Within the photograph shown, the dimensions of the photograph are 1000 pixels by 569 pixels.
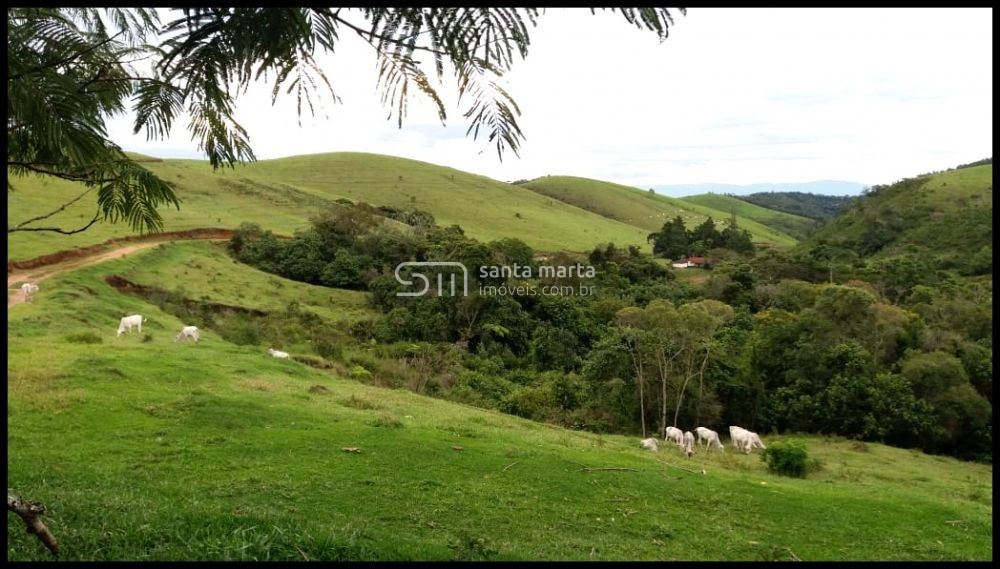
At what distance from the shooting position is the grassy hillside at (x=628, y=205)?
99.1m

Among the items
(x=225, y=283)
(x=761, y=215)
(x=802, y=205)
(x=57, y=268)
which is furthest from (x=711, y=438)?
(x=802, y=205)

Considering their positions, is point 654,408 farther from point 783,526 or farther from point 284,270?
point 284,270

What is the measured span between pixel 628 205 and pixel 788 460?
3763 inches

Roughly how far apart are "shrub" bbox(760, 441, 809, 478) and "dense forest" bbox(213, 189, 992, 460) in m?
7.22

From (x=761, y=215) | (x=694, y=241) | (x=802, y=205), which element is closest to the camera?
(x=694, y=241)

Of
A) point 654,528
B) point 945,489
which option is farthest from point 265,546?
point 945,489

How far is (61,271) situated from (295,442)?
1993cm

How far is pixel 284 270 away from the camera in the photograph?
38.5m

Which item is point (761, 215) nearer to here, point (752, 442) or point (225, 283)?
point (225, 283)

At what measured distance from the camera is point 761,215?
13725 centimetres

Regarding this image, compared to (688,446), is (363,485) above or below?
above

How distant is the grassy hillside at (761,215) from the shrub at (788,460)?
113 meters

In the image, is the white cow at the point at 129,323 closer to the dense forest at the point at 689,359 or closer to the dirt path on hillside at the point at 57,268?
the dirt path on hillside at the point at 57,268

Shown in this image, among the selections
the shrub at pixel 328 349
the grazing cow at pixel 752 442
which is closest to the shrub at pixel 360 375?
the shrub at pixel 328 349
